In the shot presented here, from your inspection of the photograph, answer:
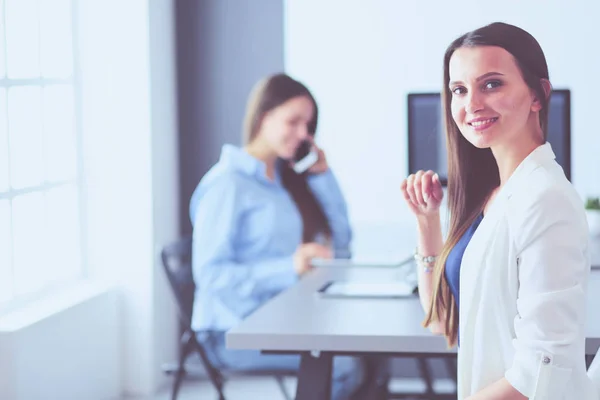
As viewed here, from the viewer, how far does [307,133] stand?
14.3 ft

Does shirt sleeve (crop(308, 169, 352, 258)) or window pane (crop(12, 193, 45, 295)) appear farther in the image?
shirt sleeve (crop(308, 169, 352, 258))

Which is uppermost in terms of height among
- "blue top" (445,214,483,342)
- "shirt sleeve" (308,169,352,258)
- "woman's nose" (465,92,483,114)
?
"woman's nose" (465,92,483,114)

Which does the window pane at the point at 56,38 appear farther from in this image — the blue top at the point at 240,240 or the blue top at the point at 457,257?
the blue top at the point at 457,257

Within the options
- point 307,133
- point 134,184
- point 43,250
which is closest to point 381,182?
point 307,133

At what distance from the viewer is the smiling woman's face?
1.90m

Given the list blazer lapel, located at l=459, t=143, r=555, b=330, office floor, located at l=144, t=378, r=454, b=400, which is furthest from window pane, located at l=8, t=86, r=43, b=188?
blazer lapel, located at l=459, t=143, r=555, b=330

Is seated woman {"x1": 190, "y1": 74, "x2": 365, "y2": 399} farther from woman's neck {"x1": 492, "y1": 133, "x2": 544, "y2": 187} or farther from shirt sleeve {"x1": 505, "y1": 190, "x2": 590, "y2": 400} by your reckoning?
shirt sleeve {"x1": 505, "y1": 190, "x2": 590, "y2": 400}

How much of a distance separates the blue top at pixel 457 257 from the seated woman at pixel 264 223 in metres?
1.54

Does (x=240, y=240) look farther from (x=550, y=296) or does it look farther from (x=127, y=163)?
(x=550, y=296)

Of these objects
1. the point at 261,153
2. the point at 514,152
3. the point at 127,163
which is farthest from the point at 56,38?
the point at 514,152

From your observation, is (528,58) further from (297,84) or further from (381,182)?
(381,182)

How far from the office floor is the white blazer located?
3.19 m

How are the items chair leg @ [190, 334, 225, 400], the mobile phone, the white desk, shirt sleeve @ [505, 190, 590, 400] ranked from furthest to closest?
the mobile phone, chair leg @ [190, 334, 225, 400], the white desk, shirt sleeve @ [505, 190, 590, 400]

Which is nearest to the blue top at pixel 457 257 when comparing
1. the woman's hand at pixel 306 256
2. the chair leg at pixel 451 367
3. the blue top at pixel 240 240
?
the woman's hand at pixel 306 256
